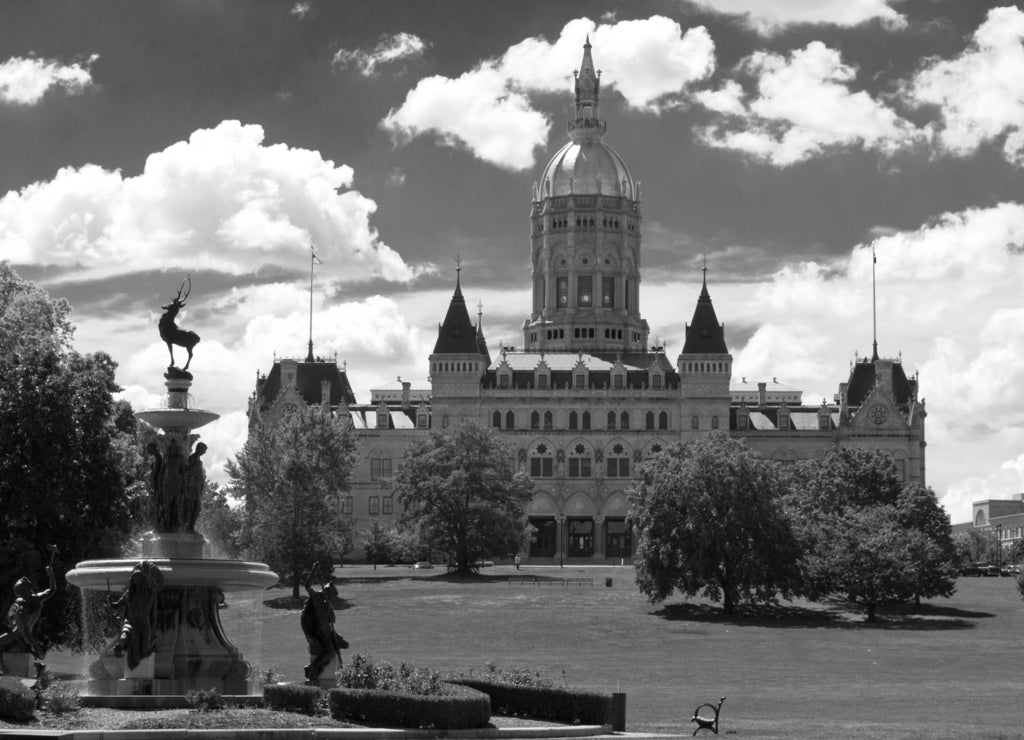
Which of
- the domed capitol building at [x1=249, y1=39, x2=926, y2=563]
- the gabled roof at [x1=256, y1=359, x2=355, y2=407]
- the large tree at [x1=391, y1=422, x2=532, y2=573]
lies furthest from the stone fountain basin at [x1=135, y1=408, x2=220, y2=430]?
the gabled roof at [x1=256, y1=359, x2=355, y2=407]

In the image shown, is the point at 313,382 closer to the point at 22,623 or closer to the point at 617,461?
the point at 617,461

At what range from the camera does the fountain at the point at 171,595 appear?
34.8 meters

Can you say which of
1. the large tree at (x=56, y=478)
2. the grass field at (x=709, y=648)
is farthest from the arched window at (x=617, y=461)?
the large tree at (x=56, y=478)

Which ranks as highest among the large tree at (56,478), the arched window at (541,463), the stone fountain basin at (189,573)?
the arched window at (541,463)

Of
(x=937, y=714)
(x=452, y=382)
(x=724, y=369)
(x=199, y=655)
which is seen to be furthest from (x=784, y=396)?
(x=199, y=655)

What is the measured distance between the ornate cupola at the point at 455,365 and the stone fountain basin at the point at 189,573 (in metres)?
113

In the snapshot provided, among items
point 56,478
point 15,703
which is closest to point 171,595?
point 15,703

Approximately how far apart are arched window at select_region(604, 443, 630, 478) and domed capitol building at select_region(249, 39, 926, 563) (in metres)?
0.12

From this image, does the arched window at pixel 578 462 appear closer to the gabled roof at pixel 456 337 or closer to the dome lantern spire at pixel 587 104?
the gabled roof at pixel 456 337

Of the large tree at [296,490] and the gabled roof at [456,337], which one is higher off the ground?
the gabled roof at [456,337]

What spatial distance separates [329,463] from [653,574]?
24203mm

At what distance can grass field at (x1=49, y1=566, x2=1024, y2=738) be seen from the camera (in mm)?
44219

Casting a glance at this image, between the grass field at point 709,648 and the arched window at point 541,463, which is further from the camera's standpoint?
the arched window at point 541,463

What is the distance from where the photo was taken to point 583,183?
16888 cm
